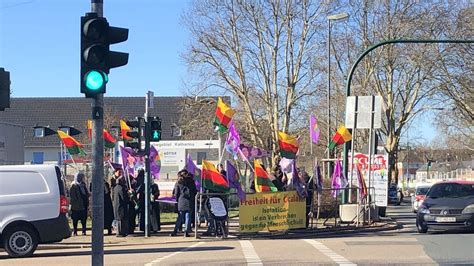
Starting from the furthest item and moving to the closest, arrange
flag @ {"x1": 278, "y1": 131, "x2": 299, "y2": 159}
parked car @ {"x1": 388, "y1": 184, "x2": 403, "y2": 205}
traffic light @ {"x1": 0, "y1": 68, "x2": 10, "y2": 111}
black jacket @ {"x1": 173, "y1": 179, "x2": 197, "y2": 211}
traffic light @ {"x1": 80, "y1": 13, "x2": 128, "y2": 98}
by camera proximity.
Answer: parked car @ {"x1": 388, "y1": 184, "x2": 403, "y2": 205} → flag @ {"x1": 278, "y1": 131, "x2": 299, "y2": 159} → black jacket @ {"x1": 173, "y1": 179, "x2": 197, "y2": 211} → traffic light @ {"x1": 0, "y1": 68, "x2": 10, "y2": 111} → traffic light @ {"x1": 80, "y1": 13, "x2": 128, "y2": 98}

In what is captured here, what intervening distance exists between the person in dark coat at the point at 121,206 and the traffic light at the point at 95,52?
28.4ft

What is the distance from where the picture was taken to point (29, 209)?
47.4 feet

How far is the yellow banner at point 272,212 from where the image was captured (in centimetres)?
1828

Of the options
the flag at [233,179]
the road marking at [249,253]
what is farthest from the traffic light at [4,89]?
the flag at [233,179]

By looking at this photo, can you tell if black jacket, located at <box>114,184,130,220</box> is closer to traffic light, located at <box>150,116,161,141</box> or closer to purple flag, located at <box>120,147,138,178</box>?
traffic light, located at <box>150,116,161,141</box>

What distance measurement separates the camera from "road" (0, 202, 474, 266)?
13.1m

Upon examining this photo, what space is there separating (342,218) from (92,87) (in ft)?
42.7

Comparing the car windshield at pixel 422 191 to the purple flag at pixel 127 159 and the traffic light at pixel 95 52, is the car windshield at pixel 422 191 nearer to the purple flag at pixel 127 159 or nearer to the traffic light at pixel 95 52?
the purple flag at pixel 127 159

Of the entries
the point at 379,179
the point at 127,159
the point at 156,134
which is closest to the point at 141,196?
the point at 156,134

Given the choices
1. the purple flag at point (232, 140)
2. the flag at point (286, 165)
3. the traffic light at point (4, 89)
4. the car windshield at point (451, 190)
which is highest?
the traffic light at point (4, 89)

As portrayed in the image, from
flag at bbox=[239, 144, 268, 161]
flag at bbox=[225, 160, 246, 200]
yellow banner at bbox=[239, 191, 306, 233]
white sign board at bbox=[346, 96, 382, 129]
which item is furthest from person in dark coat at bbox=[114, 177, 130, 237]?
white sign board at bbox=[346, 96, 382, 129]

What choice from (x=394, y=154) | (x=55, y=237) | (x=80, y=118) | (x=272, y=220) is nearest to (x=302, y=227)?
(x=272, y=220)

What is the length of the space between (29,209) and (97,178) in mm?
5276

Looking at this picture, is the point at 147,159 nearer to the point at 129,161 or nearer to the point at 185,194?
the point at 185,194
